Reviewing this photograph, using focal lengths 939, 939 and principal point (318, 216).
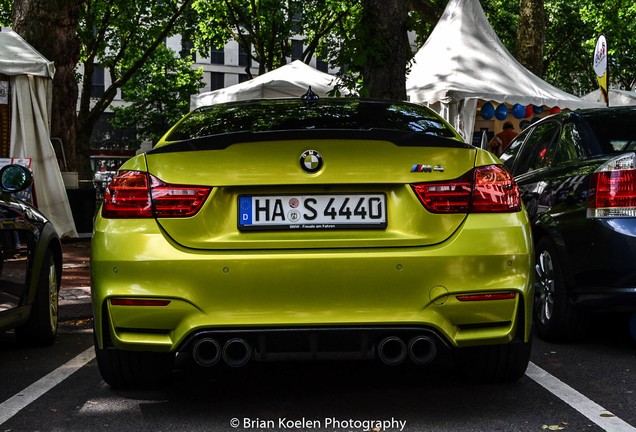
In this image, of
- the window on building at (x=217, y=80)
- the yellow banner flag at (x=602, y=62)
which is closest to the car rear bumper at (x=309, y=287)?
the yellow banner flag at (x=602, y=62)

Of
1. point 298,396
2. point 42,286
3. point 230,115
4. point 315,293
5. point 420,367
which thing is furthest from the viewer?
point 42,286

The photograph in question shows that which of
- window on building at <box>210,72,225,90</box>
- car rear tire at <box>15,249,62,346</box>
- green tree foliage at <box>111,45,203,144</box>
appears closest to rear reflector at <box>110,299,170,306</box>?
car rear tire at <box>15,249,62,346</box>

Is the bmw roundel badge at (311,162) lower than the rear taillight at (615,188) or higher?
higher

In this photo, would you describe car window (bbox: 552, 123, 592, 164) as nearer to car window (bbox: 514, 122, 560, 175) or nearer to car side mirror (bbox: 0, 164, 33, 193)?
car window (bbox: 514, 122, 560, 175)

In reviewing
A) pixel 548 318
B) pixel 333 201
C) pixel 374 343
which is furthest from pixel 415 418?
pixel 548 318

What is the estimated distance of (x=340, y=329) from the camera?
3719mm

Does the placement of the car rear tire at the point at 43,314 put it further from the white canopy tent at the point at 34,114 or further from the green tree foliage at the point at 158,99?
the green tree foliage at the point at 158,99

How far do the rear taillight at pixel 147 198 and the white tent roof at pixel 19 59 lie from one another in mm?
9816

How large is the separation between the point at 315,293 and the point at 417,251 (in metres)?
0.44

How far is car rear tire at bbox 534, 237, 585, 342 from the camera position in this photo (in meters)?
5.71

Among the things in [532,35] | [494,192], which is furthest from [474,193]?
[532,35]

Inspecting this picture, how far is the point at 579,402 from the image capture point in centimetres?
421

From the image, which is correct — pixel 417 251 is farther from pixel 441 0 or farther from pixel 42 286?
pixel 441 0

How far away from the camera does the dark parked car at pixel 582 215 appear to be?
5.14 meters
